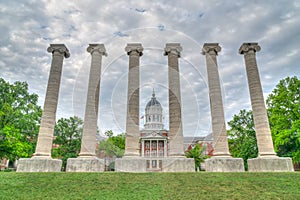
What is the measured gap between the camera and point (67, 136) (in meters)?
50.6

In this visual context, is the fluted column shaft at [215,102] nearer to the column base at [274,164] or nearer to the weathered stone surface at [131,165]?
the column base at [274,164]

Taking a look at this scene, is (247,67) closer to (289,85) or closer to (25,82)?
(289,85)

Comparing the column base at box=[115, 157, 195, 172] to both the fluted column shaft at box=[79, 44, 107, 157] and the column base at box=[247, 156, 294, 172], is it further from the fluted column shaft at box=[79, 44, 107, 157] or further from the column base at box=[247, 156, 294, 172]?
the column base at box=[247, 156, 294, 172]

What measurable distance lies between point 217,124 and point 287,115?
1404cm

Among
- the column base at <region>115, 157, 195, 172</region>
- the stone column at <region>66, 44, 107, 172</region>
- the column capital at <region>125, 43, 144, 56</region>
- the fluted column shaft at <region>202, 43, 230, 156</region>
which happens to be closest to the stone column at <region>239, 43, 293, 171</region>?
the fluted column shaft at <region>202, 43, 230, 156</region>

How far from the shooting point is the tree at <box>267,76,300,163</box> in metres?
30.5

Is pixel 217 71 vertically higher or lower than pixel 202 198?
higher

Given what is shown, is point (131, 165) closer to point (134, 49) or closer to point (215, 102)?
point (215, 102)

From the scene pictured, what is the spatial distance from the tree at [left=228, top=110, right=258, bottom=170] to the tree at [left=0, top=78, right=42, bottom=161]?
38.2m

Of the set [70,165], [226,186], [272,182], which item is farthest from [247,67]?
[70,165]

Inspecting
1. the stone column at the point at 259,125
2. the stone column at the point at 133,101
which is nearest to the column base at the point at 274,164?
the stone column at the point at 259,125

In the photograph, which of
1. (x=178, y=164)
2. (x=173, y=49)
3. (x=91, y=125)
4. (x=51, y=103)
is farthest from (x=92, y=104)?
(x=173, y=49)

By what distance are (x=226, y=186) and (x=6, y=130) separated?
28.9m

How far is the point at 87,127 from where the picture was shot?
1025 inches
